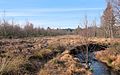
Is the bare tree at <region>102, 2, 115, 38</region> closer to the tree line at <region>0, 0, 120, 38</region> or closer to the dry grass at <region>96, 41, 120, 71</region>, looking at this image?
the tree line at <region>0, 0, 120, 38</region>

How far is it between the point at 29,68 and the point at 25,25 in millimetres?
70896

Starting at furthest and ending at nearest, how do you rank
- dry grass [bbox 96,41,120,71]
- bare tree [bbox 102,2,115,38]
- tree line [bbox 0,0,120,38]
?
bare tree [bbox 102,2,115,38], tree line [bbox 0,0,120,38], dry grass [bbox 96,41,120,71]

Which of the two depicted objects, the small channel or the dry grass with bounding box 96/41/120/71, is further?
the dry grass with bounding box 96/41/120/71

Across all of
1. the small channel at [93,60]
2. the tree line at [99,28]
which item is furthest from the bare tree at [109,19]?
the small channel at [93,60]

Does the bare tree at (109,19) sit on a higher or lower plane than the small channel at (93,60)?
higher

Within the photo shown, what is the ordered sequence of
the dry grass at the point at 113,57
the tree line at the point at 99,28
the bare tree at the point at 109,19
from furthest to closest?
the bare tree at the point at 109,19 < the tree line at the point at 99,28 < the dry grass at the point at 113,57

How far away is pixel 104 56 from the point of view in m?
34.0

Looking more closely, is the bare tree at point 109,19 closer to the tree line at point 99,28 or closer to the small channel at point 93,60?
the tree line at point 99,28

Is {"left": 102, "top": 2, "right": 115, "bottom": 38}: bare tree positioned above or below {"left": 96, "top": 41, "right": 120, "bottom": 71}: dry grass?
above

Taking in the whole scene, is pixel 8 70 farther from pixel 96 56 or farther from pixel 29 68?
pixel 96 56

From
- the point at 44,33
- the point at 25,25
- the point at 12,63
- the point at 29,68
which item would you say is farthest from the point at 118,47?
the point at 44,33

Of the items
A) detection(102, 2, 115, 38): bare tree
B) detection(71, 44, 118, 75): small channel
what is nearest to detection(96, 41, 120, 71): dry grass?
detection(71, 44, 118, 75): small channel

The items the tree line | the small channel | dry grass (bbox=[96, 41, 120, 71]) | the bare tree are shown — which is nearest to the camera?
the small channel

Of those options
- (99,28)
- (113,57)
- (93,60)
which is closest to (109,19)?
(99,28)
